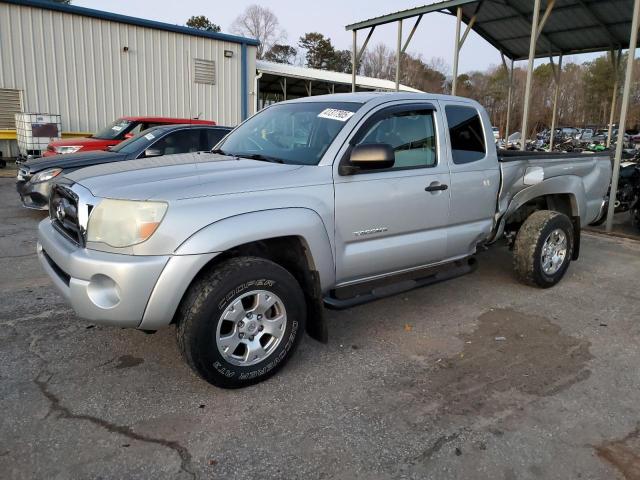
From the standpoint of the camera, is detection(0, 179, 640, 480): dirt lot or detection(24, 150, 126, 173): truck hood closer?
detection(0, 179, 640, 480): dirt lot

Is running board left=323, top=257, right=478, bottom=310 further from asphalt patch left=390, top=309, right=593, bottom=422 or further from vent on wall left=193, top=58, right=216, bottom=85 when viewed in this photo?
vent on wall left=193, top=58, right=216, bottom=85

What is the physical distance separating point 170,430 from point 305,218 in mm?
1471

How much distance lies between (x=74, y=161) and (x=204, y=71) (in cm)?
1160

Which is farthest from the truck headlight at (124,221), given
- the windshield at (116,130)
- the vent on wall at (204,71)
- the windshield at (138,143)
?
the vent on wall at (204,71)

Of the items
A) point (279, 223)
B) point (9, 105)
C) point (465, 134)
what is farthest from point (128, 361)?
point (9, 105)

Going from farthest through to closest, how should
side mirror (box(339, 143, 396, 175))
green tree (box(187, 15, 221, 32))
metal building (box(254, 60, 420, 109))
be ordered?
green tree (box(187, 15, 221, 32)) < metal building (box(254, 60, 420, 109)) < side mirror (box(339, 143, 396, 175))

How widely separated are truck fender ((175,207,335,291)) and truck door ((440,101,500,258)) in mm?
1430

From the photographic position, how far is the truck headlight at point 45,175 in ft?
24.9

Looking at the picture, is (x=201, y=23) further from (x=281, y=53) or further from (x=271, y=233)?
(x=271, y=233)

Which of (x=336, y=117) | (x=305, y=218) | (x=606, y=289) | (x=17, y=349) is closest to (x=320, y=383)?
(x=305, y=218)

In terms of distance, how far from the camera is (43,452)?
8.37 feet

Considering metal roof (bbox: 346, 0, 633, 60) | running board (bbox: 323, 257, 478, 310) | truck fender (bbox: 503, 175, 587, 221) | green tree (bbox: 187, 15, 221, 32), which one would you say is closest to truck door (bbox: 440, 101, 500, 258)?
running board (bbox: 323, 257, 478, 310)

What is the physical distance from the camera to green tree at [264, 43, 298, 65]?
66.0 meters

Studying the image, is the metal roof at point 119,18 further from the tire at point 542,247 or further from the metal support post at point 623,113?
the tire at point 542,247
